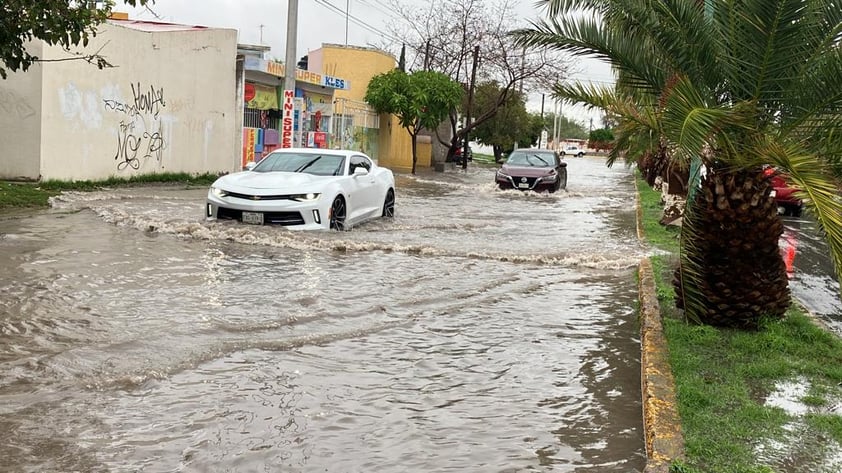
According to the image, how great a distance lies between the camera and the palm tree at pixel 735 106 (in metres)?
7.27

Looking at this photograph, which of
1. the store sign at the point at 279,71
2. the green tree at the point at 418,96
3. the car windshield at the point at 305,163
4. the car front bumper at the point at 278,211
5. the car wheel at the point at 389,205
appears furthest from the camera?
the green tree at the point at 418,96

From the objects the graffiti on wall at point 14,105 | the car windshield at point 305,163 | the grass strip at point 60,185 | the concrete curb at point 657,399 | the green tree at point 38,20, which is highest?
the green tree at point 38,20

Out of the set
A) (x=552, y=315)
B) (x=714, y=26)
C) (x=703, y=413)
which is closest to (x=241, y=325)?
(x=552, y=315)

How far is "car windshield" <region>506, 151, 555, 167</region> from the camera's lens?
27720mm

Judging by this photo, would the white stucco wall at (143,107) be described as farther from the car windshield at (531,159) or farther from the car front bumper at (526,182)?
the car windshield at (531,159)

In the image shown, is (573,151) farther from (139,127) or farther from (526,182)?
(139,127)

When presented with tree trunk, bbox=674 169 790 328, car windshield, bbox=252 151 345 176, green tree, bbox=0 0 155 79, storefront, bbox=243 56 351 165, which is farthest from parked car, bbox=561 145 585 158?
tree trunk, bbox=674 169 790 328

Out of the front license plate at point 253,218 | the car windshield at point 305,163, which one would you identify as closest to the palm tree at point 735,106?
the front license plate at point 253,218

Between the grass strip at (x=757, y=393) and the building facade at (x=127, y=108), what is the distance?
12.1 meters

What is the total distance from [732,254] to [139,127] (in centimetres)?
1629

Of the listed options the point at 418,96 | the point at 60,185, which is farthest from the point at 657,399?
the point at 418,96

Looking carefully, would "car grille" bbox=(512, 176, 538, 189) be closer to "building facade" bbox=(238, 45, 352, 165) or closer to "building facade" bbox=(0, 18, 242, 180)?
"building facade" bbox=(238, 45, 352, 165)

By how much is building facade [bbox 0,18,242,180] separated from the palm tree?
10.6 meters

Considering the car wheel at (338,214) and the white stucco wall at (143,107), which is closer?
the car wheel at (338,214)
